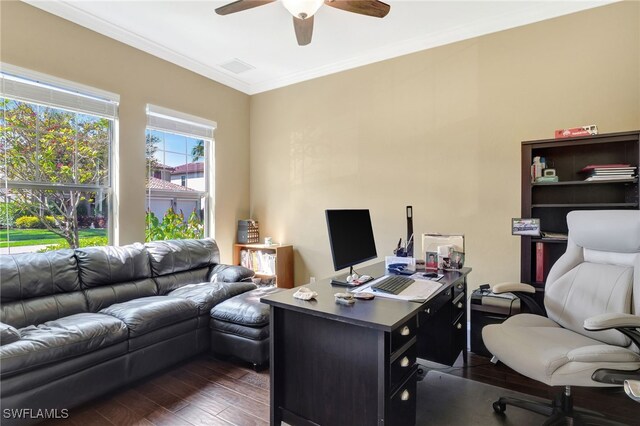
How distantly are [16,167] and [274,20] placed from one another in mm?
2494

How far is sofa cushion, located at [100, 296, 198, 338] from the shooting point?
2262 millimetres

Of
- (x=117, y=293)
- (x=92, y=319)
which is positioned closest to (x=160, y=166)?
(x=117, y=293)

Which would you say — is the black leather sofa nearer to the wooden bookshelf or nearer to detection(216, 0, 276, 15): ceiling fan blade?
the wooden bookshelf

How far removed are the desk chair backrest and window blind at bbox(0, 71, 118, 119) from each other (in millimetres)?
3989

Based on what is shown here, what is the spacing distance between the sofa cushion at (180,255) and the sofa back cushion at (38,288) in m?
0.66

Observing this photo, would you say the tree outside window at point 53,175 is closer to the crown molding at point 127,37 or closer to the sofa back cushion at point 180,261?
the sofa back cushion at point 180,261

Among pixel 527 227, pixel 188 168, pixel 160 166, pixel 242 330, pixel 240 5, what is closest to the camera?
pixel 240 5

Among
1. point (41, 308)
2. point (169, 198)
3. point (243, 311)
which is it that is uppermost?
point (169, 198)

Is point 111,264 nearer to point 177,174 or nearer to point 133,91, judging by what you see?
point 177,174

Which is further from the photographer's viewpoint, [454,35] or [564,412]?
[454,35]

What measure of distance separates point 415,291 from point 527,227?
1.49 m

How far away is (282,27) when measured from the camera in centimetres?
314

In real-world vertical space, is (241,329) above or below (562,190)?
below
